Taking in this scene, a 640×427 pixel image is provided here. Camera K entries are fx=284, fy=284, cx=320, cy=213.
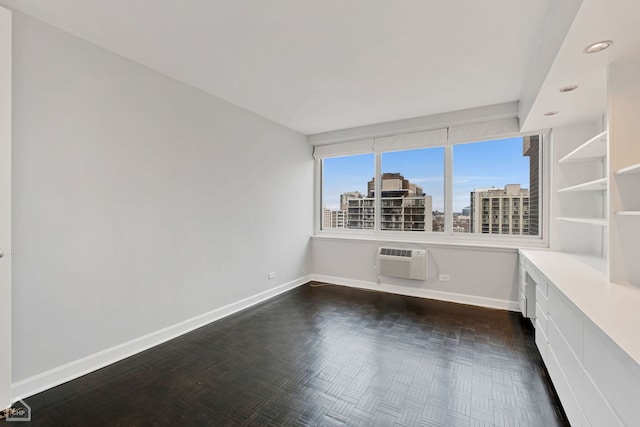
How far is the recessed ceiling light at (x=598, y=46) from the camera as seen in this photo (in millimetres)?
1654

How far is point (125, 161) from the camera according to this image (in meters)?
2.52

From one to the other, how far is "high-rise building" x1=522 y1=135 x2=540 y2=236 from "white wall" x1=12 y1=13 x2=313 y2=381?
12.1ft

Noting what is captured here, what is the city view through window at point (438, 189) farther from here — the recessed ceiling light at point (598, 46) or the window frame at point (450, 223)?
the recessed ceiling light at point (598, 46)

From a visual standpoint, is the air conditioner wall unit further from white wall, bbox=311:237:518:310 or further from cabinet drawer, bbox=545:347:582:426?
cabinet drawer, bbox=545:347:582:426

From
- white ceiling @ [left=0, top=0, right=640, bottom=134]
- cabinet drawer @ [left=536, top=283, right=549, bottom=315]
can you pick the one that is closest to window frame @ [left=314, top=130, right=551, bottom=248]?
white ceiling @ [left=0, top=0, right=640, bottom=134]

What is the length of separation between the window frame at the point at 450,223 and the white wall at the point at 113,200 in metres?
1.76

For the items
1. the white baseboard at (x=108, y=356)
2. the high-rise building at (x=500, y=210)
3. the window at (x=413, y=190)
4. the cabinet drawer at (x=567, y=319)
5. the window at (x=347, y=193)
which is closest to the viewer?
the cabinet drawer at (x=567, y=319)

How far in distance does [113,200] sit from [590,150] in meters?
4.31

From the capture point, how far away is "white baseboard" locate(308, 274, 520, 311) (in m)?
3.70

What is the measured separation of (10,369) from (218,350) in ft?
4.46

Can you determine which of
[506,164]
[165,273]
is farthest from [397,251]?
[165,273]

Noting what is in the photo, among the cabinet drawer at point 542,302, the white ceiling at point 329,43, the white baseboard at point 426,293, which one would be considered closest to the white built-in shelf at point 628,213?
the cabinet drawer at point 542,302

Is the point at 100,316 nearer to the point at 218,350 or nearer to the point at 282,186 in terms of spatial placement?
the point at 218,350

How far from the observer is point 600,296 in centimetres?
159
